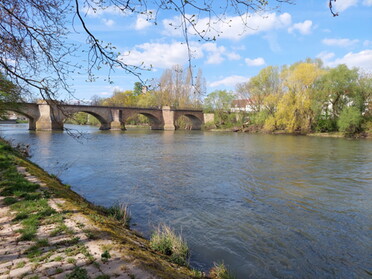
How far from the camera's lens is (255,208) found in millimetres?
8648

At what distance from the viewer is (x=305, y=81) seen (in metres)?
43.0

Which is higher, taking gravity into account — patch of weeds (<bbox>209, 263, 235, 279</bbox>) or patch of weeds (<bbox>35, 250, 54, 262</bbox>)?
patch of weeds (<bbox>35, 250, 54, 262</bbox>)

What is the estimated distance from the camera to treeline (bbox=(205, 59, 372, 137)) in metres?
40.2

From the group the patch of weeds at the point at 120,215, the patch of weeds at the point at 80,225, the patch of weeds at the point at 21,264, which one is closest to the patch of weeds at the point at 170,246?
the patch of weeds at the point at 80,225

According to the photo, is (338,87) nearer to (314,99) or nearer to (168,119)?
(314,99)

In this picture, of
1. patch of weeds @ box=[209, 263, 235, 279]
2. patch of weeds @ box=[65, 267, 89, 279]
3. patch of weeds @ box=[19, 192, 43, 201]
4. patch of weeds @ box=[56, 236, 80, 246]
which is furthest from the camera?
patch of weeds @ box=[19, 192, 43, 201]

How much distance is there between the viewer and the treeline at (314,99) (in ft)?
132

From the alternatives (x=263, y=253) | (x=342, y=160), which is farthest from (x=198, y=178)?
(x=342, y=160)

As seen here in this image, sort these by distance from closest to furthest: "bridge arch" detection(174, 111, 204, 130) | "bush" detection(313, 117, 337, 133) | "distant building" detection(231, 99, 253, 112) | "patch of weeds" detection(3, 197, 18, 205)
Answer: "patch of weeds" detection(3, 197, 18, 205) → "bush" detection(313, 117, 337, 133) → "distant building" detection(231, 99, 253, 112) → "bridge arch" detection(174, 111, 204, 130)

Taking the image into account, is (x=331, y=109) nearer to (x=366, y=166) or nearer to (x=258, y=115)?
(x=258, y=115)

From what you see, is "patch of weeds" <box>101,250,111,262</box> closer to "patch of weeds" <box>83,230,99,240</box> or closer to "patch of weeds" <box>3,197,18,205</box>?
"patch of weeds" <box>83,230,99,240</box>

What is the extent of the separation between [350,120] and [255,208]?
3685 centimetres

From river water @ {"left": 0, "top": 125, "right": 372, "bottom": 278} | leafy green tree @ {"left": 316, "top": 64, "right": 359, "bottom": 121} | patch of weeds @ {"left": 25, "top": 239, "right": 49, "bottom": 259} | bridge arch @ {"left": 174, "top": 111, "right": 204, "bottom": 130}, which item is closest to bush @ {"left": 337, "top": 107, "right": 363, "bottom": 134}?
leafy green tree @ {"left": 316, "top": 64, "right": 359, "bottom": 121}

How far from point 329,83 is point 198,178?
36.3m
